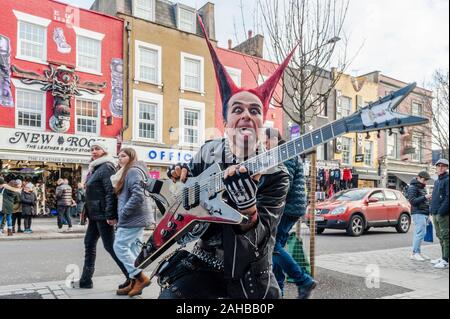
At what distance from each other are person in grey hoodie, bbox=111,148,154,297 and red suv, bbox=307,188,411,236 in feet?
18.9

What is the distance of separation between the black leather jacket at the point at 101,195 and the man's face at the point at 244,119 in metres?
1.93

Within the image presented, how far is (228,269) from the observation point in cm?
165

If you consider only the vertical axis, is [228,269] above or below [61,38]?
below

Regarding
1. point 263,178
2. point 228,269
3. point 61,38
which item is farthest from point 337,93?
point 61,38

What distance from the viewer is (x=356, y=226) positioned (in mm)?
8586

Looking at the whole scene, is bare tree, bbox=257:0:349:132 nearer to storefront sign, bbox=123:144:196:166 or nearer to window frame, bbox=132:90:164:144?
storefront sign, bbox=123:144:196:166

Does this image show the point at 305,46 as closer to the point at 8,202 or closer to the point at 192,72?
the point at 192,72

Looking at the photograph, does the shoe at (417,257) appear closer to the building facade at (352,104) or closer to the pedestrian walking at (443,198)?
the pedestrian walking at (443,198)

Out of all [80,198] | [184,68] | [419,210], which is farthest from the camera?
[80,198]

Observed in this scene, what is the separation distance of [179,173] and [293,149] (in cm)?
77

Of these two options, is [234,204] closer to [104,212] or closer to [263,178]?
[263,178]

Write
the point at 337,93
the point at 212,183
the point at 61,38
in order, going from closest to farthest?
1. the point at 212,183
2. the point at 337,93
3. the point at 61,38

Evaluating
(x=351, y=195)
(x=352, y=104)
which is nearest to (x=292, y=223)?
(x=352, y=104)
